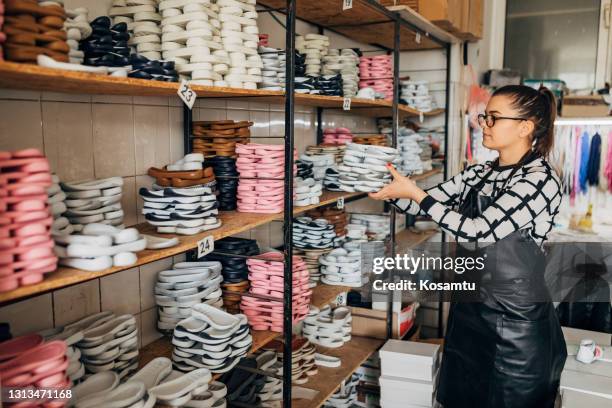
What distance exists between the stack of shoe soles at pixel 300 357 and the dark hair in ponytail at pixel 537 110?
1546 millimetres

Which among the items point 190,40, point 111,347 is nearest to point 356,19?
point 190,40

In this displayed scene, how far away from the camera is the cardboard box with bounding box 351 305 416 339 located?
12.0ft

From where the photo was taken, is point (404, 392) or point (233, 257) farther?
point (404, 392)

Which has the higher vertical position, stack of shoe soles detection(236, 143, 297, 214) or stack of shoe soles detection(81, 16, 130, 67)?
stack of shoe soles detection(81, 16, 130, 67)

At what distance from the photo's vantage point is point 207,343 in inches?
79.9

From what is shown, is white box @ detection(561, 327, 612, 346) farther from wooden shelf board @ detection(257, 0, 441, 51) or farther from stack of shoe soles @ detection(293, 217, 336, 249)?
wooden shelf board @ detection(257, 0, 441, 51)

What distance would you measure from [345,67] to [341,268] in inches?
45.2

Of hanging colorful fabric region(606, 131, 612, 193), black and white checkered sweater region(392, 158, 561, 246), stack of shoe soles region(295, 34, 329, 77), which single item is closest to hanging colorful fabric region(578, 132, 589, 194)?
hanging colorful fabric region(606, 131, 612, 193)

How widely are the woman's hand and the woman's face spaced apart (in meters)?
0.38

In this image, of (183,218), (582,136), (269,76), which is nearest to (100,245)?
(183,218)

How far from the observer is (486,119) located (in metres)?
2.43

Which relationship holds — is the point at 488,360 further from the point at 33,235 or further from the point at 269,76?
the point at 33,235

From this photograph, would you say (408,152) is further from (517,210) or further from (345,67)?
(517,210)

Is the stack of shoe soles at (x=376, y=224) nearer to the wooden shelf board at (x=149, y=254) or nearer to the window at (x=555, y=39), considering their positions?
the wooden shelf board at (x=149, y=254)
